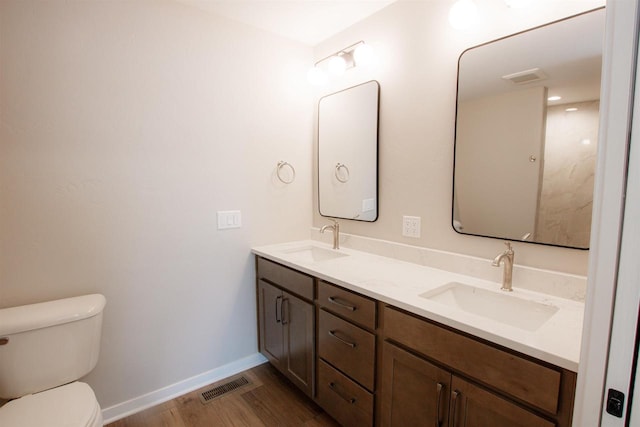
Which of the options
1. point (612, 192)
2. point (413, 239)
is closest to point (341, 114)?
point (413, 239)

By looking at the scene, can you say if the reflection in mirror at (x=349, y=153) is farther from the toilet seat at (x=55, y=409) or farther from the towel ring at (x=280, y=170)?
the toilet seat at (x=55, y=409)

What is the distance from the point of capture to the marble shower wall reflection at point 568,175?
46.9 inches

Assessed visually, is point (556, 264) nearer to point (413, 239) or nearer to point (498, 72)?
point (413, 239)

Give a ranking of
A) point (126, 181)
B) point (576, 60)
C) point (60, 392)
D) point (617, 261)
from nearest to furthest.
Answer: point (617, 261) → point (576, 60) → point (60, 392) → point (126, 181)

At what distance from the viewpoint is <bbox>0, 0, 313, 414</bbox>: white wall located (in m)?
1.50

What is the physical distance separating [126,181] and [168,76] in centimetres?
65

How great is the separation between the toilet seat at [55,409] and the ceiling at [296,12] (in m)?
2.08

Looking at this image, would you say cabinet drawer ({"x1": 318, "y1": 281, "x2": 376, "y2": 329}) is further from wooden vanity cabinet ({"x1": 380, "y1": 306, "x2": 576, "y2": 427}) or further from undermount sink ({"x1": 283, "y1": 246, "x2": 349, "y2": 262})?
undermount sink ({"x1": 283, "y1": 246, "x2": 349, "y2": 262})

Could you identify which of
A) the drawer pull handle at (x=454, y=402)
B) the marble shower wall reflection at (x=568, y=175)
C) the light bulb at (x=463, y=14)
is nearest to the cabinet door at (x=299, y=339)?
the drawer pull handle at (x=454, y=402)

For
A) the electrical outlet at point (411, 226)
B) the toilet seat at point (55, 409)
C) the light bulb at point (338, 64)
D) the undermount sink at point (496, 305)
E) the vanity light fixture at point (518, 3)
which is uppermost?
the light bulb at point (338, 64)

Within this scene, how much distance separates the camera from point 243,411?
6.04ft

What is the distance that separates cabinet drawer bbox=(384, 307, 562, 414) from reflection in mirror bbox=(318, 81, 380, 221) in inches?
36.4

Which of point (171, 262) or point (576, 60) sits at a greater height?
point (576, 60)

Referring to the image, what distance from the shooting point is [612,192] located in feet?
2.02
